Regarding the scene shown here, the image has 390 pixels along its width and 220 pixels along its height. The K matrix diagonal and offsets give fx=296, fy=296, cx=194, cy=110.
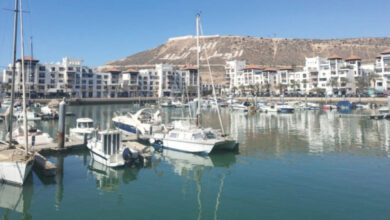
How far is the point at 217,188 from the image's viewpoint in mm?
21516

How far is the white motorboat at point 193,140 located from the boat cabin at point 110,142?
316 inches

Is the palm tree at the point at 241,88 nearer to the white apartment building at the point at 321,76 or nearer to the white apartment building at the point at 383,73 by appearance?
the white apartment building at the point at 321,76

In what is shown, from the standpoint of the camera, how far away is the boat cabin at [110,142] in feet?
85.3

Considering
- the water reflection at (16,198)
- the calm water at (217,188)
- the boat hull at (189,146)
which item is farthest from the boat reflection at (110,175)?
the boat hull at (189,146)

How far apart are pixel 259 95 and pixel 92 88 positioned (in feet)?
283

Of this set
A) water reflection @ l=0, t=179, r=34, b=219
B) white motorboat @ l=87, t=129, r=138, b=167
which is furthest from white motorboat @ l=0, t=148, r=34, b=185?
white motorboat @ l=87, t=129, r=138, b=167

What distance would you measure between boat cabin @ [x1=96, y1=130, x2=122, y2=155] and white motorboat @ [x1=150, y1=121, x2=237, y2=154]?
803 centimetres

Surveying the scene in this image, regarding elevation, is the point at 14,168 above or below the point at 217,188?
above

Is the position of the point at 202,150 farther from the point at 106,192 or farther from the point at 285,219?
the point at 285,219

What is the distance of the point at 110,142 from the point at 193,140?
356 inches

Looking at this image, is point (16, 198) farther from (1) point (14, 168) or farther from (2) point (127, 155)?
(2) point (127, 155)

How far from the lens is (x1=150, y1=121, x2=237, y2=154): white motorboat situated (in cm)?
3095

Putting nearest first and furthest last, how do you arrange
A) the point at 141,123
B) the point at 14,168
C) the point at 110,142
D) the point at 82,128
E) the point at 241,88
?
the point at 14,168, the point at 110,142, the point at 82,128, the point at 141,123, the point at 241,88

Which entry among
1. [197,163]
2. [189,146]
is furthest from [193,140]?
[197,163]
